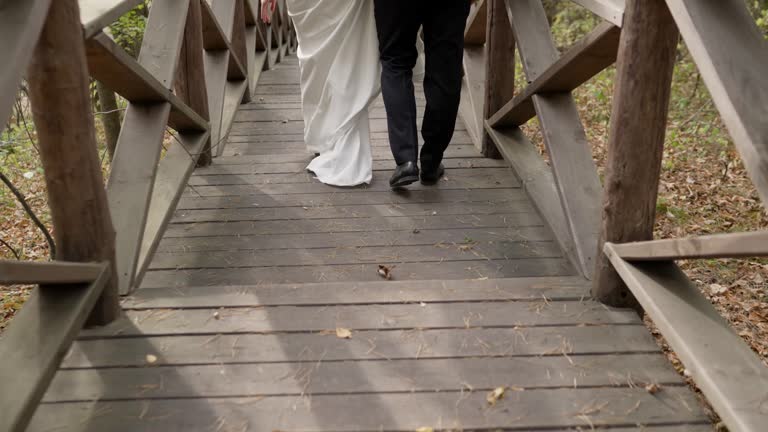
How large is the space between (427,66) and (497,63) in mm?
741

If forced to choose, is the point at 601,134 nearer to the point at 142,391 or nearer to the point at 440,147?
the point at 440,147

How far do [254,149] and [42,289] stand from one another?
2.51 metres

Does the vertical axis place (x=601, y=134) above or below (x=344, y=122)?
below

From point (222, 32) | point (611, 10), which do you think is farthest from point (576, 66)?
point (222, 32)

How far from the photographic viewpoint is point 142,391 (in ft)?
7.32

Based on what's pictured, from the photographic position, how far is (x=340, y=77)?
411 cm

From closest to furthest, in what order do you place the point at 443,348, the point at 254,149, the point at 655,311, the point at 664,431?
1. the point at 664,431
2. the point at 655,311
3. the point at 443,348
4. the point at 254,149

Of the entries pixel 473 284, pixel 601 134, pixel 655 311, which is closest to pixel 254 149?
pixel 473 284

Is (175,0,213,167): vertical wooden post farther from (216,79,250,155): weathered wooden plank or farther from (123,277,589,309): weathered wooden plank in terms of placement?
(123,277,589,309): weathered wooden plank

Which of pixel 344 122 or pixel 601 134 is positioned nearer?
pixel 344 122

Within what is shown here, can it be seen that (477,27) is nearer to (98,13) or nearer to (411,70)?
(411,70)

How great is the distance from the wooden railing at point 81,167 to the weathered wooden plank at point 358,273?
21 centimetres

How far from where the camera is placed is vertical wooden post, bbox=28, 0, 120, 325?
Answer: 7.36 ft

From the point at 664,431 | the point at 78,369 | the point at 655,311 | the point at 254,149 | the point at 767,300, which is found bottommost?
the point at 767,300
